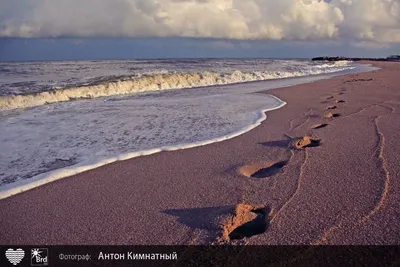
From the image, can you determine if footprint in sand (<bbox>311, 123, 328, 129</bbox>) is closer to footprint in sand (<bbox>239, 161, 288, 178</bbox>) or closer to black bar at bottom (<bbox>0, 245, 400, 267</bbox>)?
footprint in sand (<bbox>239, 161, 288, 178</bbox>)

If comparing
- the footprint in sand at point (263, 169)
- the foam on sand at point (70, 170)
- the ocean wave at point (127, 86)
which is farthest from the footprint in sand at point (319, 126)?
the ocean wave at point (127, 86)

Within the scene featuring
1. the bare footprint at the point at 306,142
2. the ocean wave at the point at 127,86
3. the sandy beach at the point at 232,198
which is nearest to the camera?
the sandy beach at the point at 232,198

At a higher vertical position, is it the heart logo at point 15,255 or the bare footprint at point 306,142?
the bare footprint at point 306,142

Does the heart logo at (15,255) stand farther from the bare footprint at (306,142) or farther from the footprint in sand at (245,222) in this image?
the bare footprint at (306,142)

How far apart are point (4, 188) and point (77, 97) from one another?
42.7 feet

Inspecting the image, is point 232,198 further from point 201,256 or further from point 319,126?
point 319,126

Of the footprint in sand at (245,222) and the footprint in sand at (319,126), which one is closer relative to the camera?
the footprint in sand at (245,222)

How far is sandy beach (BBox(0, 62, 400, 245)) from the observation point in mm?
3309

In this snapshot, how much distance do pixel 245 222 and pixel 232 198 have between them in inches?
20.7

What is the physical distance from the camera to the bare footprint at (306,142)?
19.9 ft

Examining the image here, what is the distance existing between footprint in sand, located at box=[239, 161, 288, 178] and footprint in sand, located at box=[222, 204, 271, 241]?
106 centimetres

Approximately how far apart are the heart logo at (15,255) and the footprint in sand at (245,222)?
1.80 meters

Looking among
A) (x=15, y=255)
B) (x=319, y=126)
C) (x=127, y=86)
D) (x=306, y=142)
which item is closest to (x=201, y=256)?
(x=15, y=255)

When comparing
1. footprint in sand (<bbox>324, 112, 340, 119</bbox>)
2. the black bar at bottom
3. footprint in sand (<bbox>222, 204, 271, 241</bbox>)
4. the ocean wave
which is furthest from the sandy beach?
the ocean wave
